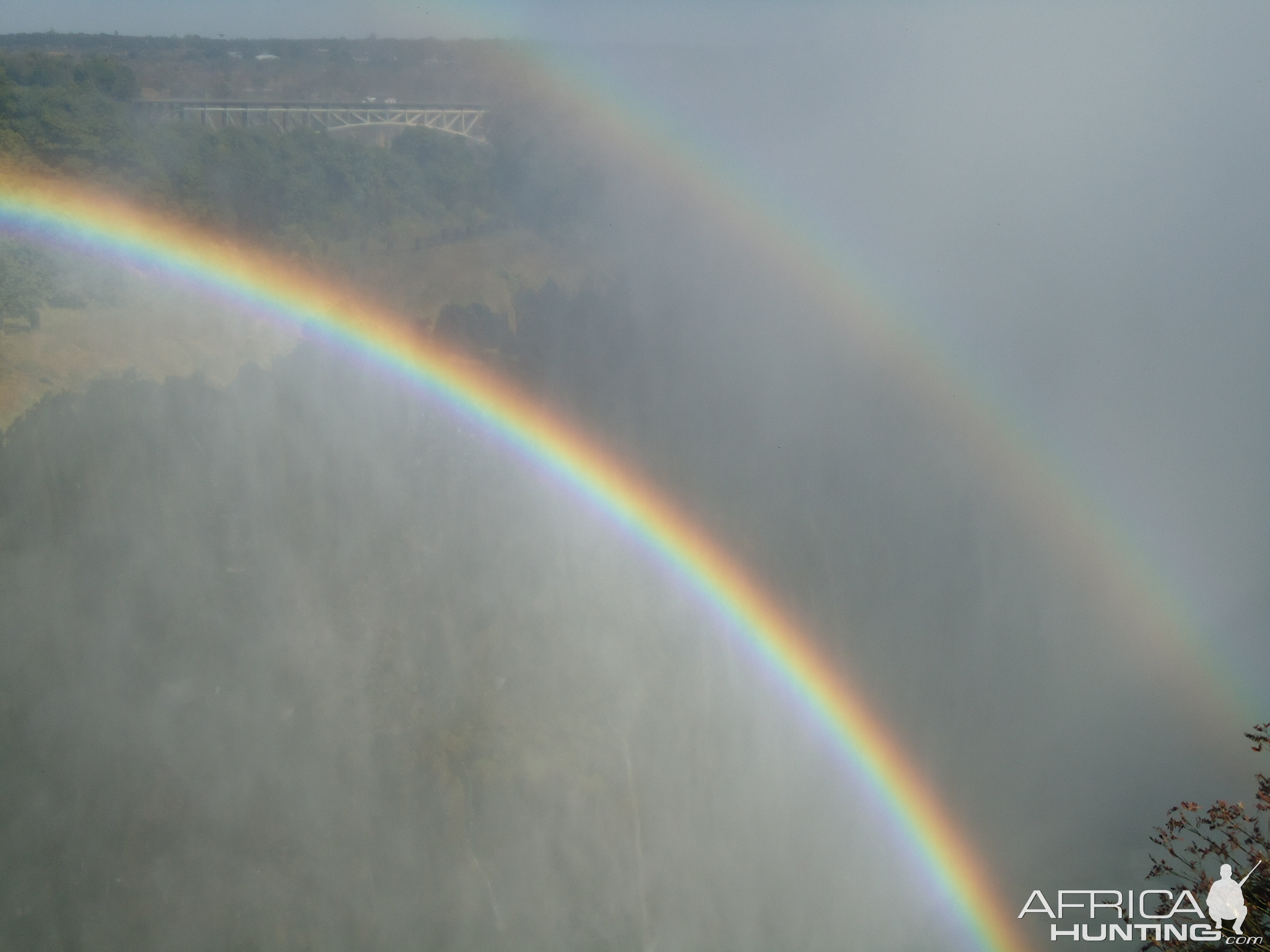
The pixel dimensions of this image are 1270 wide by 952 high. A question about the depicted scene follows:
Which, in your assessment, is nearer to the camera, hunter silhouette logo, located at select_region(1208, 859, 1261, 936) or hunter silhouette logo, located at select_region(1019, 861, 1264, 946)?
hunter silhouette logo, located at select_region(1208, 859, 1261, 936)

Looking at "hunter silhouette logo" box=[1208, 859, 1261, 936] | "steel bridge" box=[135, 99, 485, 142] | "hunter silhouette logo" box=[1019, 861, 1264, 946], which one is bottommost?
"hunter silhouette logo" box=[1208, 859, 1261, 936]

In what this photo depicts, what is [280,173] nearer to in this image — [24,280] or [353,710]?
[24,280]

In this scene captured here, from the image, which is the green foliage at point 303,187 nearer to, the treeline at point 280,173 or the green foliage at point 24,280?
the treeline at point 280,173

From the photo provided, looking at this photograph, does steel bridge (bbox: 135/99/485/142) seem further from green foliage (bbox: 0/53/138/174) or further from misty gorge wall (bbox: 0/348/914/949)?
misty gorge wall (bbox: 0/348/914/949)

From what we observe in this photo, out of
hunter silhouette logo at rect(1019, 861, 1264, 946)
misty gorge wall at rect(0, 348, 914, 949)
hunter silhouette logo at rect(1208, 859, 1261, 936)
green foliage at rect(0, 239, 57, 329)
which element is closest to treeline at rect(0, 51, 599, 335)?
green foliage at rect(0, 239, 57, 329)

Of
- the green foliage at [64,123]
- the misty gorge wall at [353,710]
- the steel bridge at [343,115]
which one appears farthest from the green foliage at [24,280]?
the steel bridge at [343,115]

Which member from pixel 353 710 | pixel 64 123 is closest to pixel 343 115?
pixel 64 123

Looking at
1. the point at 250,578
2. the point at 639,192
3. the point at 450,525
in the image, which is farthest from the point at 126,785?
the point at 639,192
